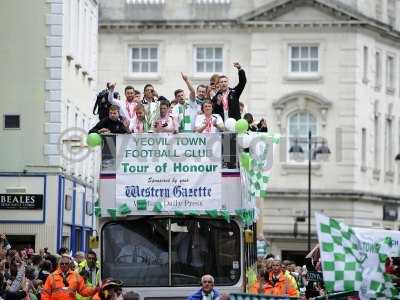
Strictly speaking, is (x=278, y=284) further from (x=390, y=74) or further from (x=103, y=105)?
(x=390, y=74)

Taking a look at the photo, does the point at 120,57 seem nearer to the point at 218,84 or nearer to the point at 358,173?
the point at 358,173

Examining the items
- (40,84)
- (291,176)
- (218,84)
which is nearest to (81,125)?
(40,84)

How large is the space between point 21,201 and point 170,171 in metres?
19.0

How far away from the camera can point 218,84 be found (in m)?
28.2

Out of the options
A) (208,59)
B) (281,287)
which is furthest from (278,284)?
(208,59)

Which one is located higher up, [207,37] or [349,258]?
[207,37]


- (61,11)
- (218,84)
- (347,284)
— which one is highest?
(61,11)

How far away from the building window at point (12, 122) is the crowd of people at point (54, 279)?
10.9m

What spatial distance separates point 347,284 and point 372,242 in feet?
2.14

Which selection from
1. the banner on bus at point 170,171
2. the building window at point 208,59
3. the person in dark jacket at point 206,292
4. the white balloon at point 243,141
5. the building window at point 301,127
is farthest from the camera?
the building window at point 208,59

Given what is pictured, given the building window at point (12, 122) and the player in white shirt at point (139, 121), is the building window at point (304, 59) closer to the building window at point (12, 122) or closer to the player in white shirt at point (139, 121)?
the building window at point (12, 122)

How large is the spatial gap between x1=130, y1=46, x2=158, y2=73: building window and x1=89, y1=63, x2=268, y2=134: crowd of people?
52146mm

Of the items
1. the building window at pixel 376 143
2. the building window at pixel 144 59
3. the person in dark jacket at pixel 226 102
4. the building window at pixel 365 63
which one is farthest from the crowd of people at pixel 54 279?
the building window at pixel 376 143

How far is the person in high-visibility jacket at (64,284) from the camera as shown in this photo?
25.3 meters
